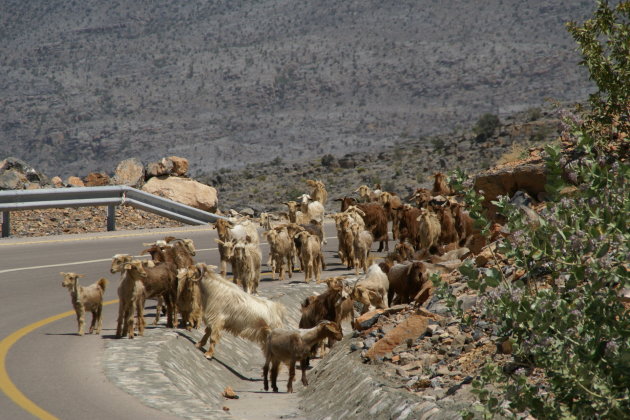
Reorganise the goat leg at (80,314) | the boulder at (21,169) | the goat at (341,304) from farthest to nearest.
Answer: the boulder at (21,169)
the goat at (341,304)
the goat leg at (80,314)

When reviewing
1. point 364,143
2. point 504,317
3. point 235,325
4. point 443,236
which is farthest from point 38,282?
point 364,143

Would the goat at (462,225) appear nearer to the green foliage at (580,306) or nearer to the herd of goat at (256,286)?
the herd of goat at (256,286)

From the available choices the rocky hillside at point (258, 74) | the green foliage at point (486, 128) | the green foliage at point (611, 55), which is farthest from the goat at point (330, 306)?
the rocky hillside at point (258, 74)

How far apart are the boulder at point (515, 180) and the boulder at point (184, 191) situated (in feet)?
39.4

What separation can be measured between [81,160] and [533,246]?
100296mm

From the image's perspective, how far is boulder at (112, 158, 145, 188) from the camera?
31047 mm

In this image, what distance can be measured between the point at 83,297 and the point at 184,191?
16.5 m

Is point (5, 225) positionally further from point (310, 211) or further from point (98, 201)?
point (310, 211)

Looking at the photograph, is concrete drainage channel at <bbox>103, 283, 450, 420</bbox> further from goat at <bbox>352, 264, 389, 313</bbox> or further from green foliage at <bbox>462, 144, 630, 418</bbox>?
green foliage at <bbox>462, 144, 630, 418</bbox>

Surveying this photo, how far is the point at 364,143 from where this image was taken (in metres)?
101

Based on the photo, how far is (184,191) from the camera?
2905 centimetres

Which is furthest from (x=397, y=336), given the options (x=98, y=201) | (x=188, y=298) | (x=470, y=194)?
(x=98, y=201)

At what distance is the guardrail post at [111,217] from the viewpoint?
2440 cm

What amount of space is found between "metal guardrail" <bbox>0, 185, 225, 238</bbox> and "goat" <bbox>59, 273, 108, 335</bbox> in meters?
9.54
